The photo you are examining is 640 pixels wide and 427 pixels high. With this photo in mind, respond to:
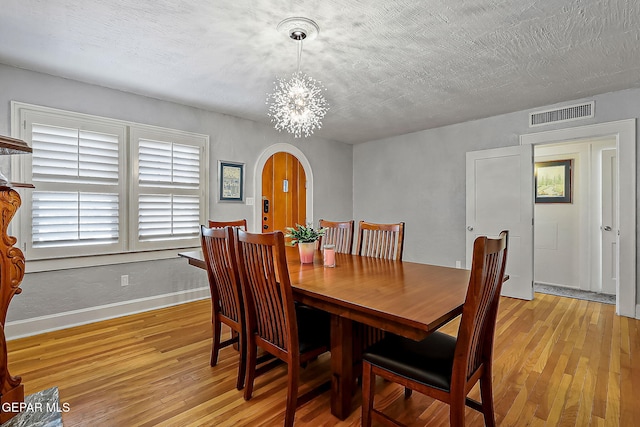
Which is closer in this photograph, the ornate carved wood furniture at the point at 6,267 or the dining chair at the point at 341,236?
the ornate carved wood furniture at the point at 6,267

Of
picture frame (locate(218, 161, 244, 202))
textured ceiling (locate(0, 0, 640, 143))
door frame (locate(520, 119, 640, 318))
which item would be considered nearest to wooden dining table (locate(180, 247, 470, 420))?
textured ceiling (locate(0, 0, 640, 143))

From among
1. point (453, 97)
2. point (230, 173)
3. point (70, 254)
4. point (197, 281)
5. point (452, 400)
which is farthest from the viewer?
point (230, 173)

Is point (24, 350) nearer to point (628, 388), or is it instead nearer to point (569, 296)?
point (628, 388)

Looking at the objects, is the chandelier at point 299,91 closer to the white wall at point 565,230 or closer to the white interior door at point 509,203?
the white interior door at point 509,203

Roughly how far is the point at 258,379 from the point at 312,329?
62 centimetres

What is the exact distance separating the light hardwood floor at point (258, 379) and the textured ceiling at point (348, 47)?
2.41 m

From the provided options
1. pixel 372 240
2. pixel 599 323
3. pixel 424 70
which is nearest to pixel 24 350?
pixel 372 240

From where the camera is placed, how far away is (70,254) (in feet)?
10.0

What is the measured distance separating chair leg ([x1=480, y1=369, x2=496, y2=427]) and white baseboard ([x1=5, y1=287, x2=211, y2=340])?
3351mm

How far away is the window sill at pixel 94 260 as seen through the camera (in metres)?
2.89

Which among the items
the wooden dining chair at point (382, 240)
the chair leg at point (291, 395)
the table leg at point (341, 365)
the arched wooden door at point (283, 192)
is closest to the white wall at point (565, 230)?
the wooden dining chair at point (382, 240)

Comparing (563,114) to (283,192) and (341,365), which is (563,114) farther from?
(341,365)

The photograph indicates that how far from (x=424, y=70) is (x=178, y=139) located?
2.82m

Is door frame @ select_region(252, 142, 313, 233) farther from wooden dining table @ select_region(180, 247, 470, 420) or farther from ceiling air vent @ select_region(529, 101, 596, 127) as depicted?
ceiling air vent @ select_region(529, 101, 596, 127)
